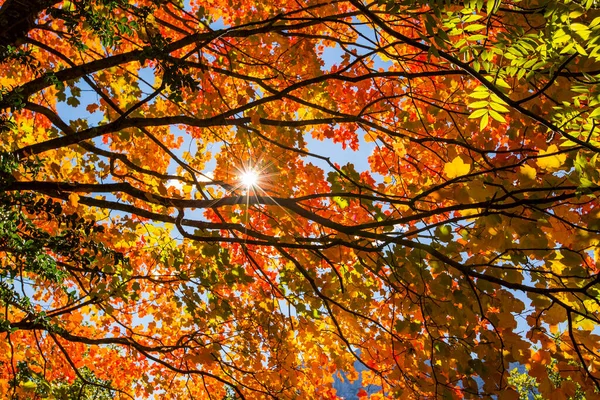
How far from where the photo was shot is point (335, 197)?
386 centimetres

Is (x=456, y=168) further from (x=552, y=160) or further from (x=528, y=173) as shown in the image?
(x=552, y=160)

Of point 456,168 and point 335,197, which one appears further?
point 335,197

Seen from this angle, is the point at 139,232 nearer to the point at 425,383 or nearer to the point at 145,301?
the point at 145,301

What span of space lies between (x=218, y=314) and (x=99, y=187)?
205 centimetres

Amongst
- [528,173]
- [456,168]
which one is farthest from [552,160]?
[456,168]

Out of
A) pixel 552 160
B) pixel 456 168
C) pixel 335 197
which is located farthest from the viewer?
pixel 335 197

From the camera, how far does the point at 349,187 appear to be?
13.0 feet

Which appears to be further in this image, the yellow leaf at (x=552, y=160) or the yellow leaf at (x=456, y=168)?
the yellow leaf at (x=456, y=168)

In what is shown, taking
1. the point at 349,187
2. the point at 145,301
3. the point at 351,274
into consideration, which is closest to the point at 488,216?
the point at 349,187

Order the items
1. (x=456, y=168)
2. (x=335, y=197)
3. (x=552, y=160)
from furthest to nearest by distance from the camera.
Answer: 1. (x=335, y=197)
2. (x=456, y=168)
3. (x=552, y=160)

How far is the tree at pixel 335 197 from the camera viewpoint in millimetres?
2303

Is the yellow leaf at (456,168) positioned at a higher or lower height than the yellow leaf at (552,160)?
higher

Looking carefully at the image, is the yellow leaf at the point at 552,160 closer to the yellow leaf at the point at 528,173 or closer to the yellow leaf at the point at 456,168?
the yellow leaf at the point at 528,173

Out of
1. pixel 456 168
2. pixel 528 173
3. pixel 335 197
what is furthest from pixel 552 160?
pixel 335 197
